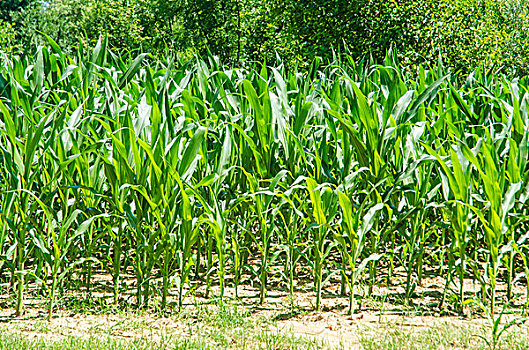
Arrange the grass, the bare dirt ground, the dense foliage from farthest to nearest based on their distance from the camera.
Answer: the dense foliage < the grass < the bare dirt ground

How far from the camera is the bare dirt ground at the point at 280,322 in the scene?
2.23 metres

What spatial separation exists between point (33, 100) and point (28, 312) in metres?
1.05

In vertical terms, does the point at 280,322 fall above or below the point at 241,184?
below

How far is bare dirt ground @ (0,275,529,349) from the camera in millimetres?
2234

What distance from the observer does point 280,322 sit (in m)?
2.46

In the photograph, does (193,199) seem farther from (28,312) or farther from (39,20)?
(39,20)

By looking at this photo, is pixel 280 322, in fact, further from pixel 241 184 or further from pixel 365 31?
pixel 365 31

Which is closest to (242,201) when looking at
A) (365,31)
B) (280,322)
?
(280,322)

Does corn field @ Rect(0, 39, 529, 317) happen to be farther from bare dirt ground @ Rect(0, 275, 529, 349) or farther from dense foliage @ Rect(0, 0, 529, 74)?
dense foliage @ Rect(0, 0, 529, 74)

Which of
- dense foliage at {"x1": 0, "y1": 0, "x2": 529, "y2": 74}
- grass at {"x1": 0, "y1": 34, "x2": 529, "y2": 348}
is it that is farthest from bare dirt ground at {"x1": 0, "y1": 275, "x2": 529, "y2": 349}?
dense foliage at {"x1": 0, "y1": 0, "x2": 529, "y2": 74}

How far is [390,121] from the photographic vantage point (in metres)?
2.64

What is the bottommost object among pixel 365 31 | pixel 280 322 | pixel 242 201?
pixel 280 322

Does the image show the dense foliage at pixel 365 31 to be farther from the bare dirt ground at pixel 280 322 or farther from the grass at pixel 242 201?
Result: the bare dirt ground at pixel 280 322

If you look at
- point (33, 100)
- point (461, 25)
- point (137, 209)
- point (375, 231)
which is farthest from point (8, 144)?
point (461, 25)
